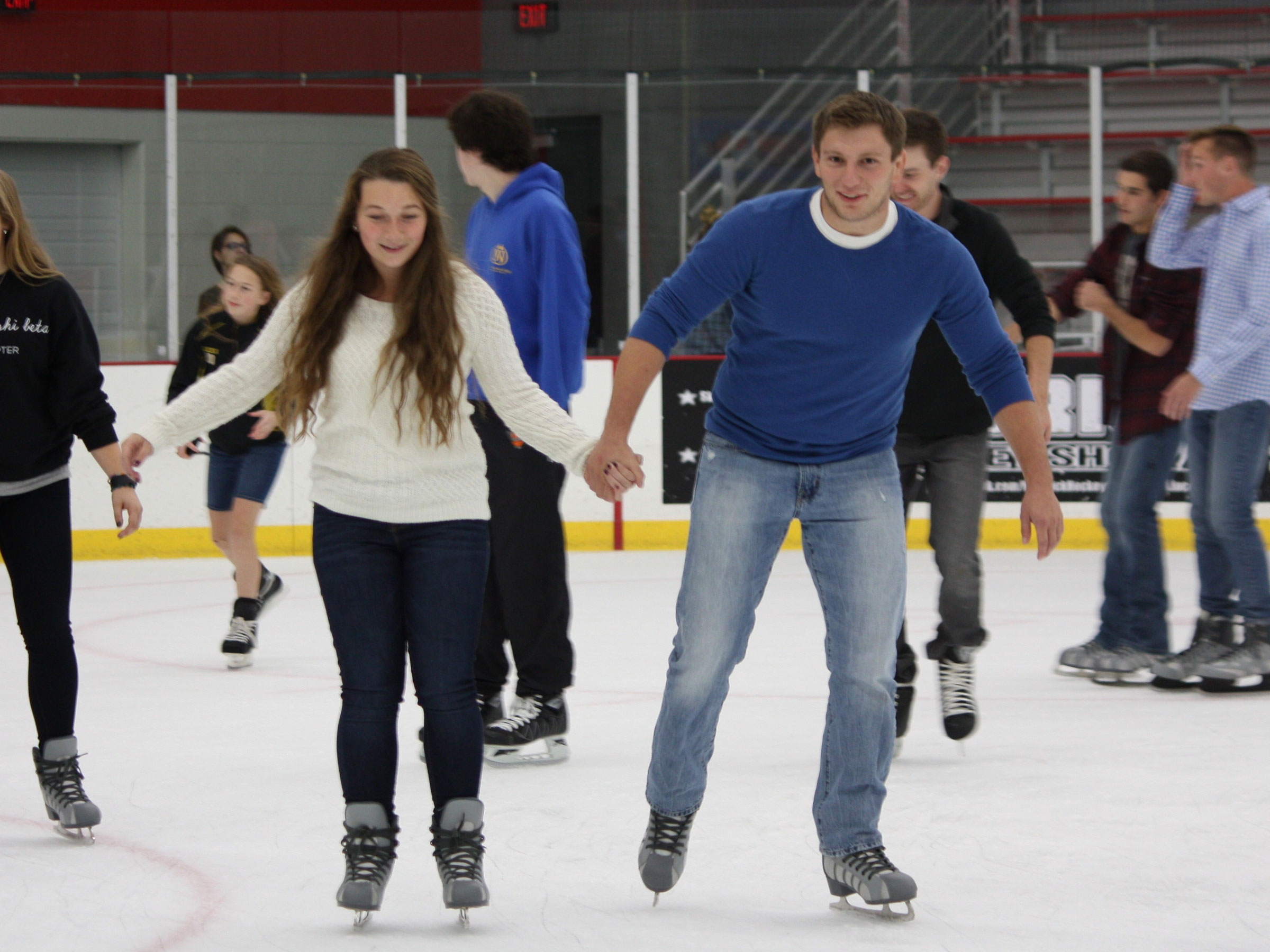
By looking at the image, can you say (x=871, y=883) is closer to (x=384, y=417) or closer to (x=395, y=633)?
(x=395, y=633)

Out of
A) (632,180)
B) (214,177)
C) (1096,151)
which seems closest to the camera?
(214,177)

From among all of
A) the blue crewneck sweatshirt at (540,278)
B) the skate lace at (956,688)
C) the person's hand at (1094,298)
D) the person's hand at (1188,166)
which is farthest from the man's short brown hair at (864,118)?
the person's hand at (1188,166)

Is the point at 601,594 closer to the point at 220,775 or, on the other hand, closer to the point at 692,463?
the point at 692,463

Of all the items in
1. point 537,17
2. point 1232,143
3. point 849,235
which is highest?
point 537,17

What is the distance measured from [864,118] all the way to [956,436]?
1.22 meters

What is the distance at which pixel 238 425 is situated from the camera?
5.09 metres

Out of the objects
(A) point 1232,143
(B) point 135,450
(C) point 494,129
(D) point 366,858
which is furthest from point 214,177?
(D) point 366,858

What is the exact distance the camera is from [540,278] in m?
3.57

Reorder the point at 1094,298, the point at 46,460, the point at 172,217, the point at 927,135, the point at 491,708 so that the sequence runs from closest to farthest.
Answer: the point at 46,460 → the point at 927,135 → the point at 491,708 → the point at 1094,298 → the point at 172,217

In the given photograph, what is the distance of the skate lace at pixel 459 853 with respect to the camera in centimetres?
235

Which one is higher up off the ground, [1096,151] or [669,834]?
[1096,151]

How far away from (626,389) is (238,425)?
119 inches

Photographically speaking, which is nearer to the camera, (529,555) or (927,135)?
(927,135)

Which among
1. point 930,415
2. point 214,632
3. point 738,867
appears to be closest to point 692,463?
point 214,632
